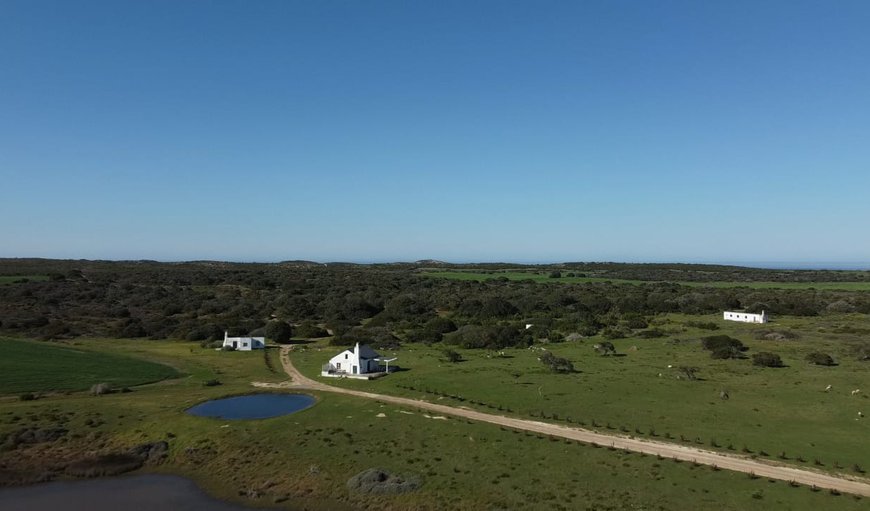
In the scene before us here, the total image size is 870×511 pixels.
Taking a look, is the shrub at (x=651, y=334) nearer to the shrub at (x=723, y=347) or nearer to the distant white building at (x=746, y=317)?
the shrub at (x=723, y=347)

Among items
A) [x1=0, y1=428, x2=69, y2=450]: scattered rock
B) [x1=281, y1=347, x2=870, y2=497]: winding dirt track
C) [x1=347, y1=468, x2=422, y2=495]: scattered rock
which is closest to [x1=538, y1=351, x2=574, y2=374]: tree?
[x1=281, y1=347, x2=870, y2=497]: winding dirt track

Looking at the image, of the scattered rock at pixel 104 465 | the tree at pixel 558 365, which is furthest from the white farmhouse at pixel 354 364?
the scattered rock at pixel 104 465

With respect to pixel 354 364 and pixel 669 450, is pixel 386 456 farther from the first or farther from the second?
pixel 354 364

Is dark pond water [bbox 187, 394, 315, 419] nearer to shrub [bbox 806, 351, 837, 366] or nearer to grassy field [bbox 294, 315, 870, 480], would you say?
grassy field [bbox 294, 315, 870, 480]

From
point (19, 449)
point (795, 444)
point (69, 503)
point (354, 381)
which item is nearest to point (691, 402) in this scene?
point (795, 444)

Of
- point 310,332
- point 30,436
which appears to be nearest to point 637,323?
point 310,332
